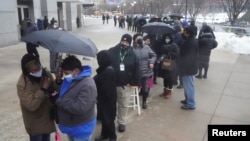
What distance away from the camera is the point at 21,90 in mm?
3240

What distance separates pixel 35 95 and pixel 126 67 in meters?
2.20

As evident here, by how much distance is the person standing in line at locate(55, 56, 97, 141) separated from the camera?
10.4ft

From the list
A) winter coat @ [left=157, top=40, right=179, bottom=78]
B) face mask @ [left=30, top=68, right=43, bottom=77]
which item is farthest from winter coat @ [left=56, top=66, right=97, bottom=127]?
winter coat @ [left=157, top=40, right=179, bottom=78]

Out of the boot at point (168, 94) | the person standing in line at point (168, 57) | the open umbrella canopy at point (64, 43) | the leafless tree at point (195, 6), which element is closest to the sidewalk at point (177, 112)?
the boot at point (168, 94)

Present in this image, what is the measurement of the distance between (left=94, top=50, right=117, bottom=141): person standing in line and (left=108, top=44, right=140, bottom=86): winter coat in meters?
0.65

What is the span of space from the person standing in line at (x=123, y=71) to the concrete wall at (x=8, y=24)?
12.2m

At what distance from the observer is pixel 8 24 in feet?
53.1

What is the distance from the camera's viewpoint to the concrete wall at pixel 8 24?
15.6 m

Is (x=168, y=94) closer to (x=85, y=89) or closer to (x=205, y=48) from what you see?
(x=205, y=48)

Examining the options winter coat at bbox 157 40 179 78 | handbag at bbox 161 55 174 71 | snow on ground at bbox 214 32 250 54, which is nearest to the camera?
winter coat at bbox 157 40 179 78

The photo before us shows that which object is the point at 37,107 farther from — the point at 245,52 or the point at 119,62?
the point at 245,52

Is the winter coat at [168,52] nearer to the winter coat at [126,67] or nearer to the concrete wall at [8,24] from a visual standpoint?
the winter coat at [126,67]

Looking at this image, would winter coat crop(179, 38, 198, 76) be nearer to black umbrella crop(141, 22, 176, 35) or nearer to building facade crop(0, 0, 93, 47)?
black umbrella crop(141, 22, 176, 35)

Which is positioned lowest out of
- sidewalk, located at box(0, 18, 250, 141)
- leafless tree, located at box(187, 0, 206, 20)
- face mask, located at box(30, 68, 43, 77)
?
sidewalk, located at box(0, 18, 250, 141)
